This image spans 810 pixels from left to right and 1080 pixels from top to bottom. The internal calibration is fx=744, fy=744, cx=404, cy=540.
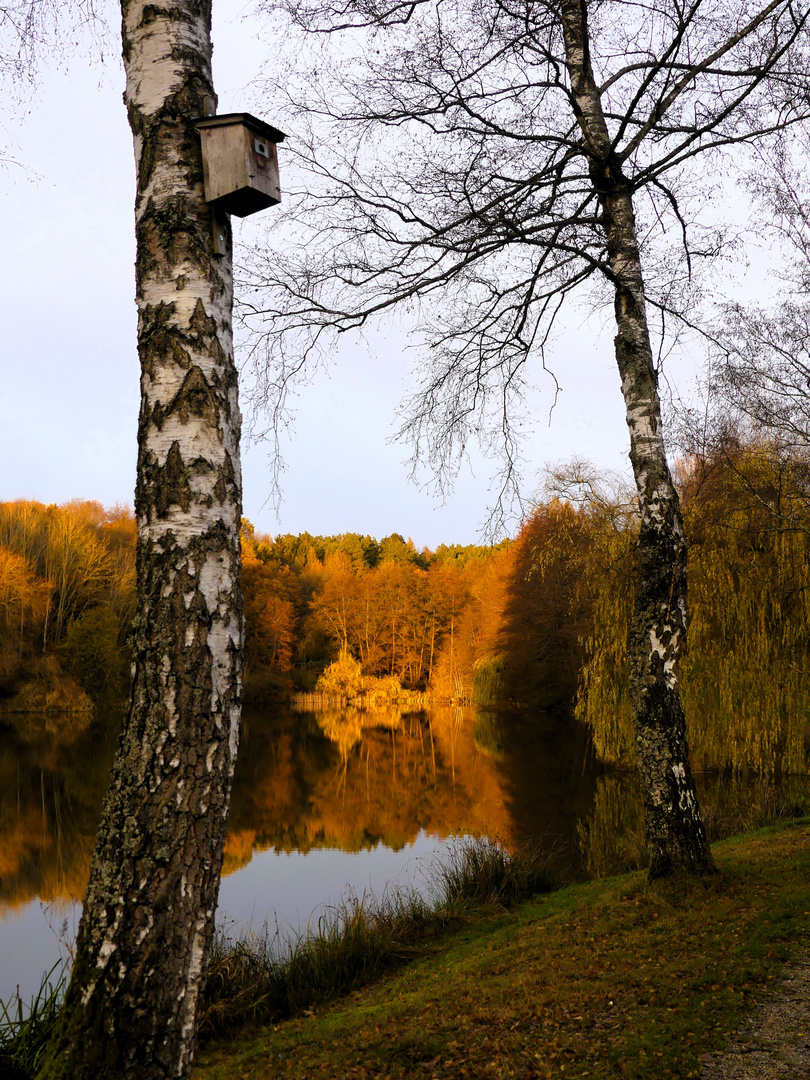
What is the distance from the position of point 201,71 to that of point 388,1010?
15.0ft

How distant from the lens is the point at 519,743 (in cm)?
2048

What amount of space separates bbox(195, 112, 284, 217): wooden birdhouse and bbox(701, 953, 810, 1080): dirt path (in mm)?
3572

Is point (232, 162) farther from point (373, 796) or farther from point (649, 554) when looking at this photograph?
point (373, 796)

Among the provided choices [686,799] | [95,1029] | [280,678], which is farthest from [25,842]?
[280,678]

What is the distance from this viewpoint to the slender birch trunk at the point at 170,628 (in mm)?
1845

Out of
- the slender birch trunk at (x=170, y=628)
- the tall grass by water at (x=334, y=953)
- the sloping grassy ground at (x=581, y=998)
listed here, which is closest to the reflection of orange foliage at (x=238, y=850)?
the tall grass by water at (x=334, y=953)

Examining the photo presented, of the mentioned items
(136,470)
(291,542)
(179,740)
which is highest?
(291,542)

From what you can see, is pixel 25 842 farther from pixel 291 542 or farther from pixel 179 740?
pixel 291 542

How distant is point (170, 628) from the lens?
6.63 ft

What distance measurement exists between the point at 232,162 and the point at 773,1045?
12.9ft

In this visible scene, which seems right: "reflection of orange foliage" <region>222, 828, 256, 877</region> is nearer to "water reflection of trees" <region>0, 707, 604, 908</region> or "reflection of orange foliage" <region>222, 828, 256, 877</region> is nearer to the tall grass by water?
"water reflection of trees" <region>0, 707, 604, 908</region>

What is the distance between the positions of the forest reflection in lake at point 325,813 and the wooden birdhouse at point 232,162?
18.4ft

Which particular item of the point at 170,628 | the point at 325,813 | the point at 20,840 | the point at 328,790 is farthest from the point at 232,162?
the point at 328,790

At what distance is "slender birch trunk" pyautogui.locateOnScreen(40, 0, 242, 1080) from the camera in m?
1.84
